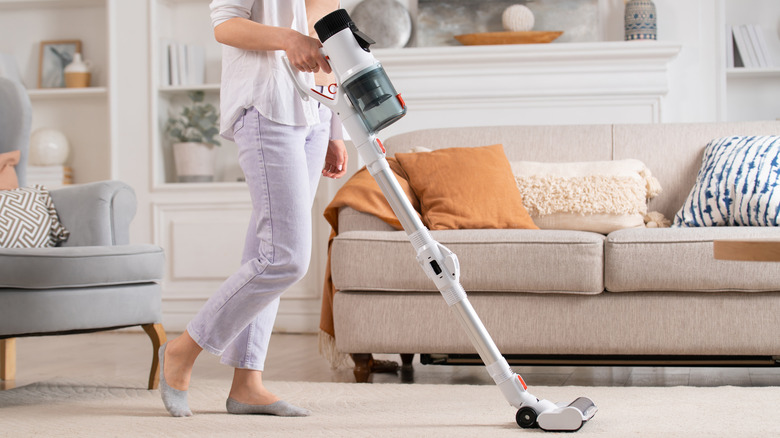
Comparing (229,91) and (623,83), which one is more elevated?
(623,83)

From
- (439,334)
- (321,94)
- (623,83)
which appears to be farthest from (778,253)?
(623,83)

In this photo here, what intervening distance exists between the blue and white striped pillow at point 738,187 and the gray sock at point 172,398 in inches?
63.4

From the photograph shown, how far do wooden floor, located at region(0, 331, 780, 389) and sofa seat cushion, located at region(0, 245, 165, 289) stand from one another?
0.35 metres

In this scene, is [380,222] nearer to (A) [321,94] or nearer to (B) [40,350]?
(A) [321,94]

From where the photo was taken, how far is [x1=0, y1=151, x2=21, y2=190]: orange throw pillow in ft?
8.02

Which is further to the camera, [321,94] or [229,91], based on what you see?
[229,91]

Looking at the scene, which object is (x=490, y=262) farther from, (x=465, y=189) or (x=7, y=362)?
(x=7, y=362)

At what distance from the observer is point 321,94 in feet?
4.80

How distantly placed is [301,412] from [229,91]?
66 centimetres

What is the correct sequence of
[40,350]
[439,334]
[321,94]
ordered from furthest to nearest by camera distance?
1. [40,350]
2. [439,334]
3. [321,94]

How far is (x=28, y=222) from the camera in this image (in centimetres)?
235

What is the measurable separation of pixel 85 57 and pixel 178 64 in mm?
575

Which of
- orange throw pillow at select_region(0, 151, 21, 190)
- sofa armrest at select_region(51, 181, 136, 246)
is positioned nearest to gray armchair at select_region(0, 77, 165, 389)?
sofa armrest at select_region(51, 181, 136, 246)

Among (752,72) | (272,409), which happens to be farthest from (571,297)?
(752,72)
